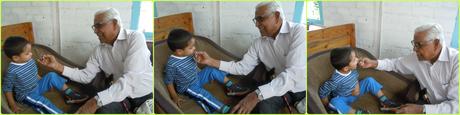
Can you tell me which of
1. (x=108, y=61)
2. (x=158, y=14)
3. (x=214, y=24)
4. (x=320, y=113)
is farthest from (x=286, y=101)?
(x=108, y=61)

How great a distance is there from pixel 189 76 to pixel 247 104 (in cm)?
33

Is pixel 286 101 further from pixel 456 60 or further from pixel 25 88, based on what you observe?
pixel 25 88

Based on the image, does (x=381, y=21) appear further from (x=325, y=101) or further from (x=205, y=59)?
(x=205, y=59)

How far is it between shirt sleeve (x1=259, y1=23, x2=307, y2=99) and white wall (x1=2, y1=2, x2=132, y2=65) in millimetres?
933

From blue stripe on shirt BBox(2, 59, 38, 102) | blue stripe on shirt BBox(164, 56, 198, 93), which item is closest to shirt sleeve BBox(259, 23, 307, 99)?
blue stripe on shirt BBox(164, 56, 198, 93)

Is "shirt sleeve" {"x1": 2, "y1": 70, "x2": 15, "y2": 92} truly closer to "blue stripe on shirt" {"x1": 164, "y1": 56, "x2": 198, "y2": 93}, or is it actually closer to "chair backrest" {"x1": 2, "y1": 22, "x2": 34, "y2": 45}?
"chair backrest" {"x1": 2, "y1": 22, "x2": 34, "y2": 45}

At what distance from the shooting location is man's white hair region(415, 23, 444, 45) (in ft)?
7.43

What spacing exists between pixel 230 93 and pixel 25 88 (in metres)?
1.07

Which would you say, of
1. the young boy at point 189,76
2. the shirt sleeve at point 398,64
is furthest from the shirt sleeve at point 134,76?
the shirt sleeve at point 398,64

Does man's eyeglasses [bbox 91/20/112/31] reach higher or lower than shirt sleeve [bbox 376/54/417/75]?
higher

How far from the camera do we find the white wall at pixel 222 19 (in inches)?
92.6

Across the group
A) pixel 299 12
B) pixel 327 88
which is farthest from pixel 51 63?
pixel 327 88

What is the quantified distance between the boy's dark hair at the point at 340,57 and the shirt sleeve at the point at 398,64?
161 millimetres

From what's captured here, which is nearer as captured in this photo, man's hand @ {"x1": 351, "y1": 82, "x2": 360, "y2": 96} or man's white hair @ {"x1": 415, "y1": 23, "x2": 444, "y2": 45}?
man's white hair @ {"x1": 415, "y1": 23, "x2": 444, "y2": 45}
